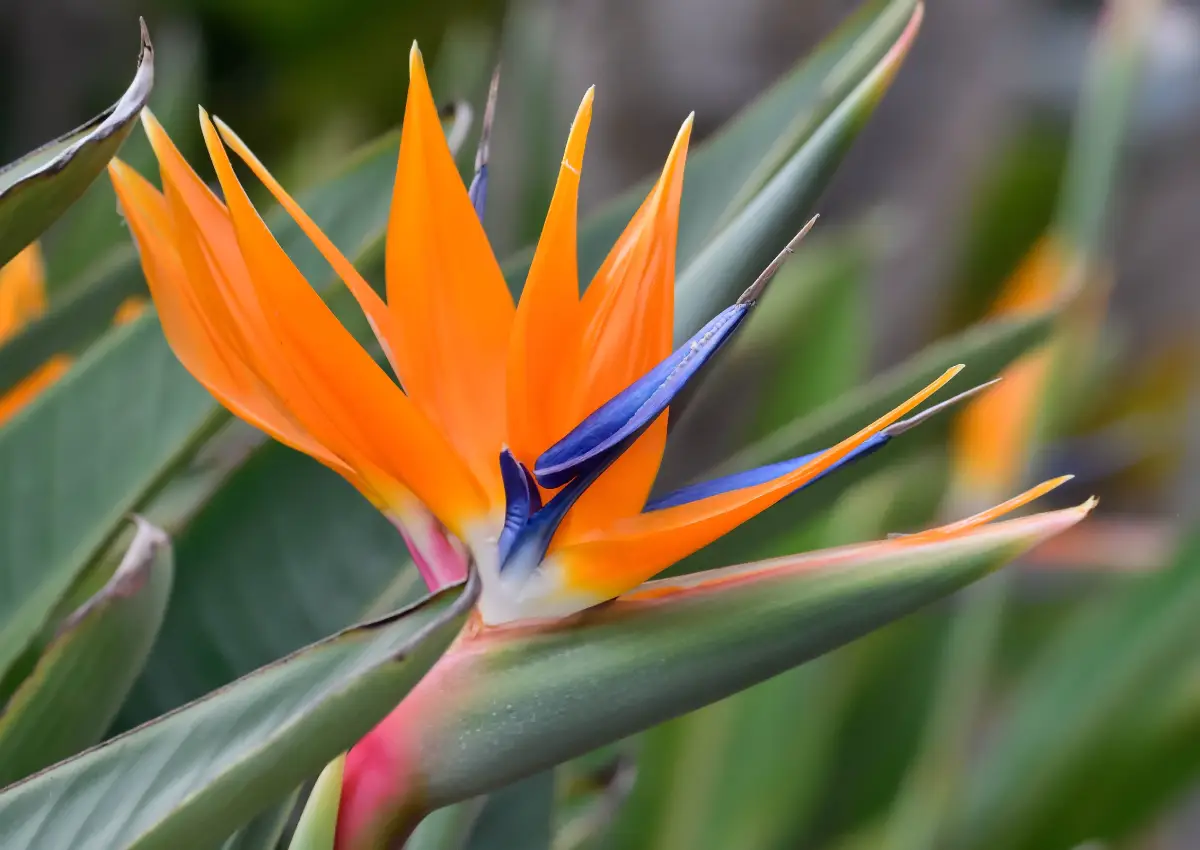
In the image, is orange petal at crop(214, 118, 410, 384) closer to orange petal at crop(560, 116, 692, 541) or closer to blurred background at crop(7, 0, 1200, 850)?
orange petal at crop(560, 116, 692, 541)

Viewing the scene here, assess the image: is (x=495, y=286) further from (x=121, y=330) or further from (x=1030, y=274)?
(x=1030, y=274)

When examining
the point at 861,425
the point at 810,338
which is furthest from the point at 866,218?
the point at 861,425

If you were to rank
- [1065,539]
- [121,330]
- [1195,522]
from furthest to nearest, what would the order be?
[1065,539] < [1195,522] < [121,330]

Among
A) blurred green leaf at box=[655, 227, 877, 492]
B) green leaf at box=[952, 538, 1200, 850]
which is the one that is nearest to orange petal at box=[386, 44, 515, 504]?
blurred green leaf at box=[655, 227, 877, 492]

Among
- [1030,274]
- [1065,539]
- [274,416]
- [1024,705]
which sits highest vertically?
[274,416]

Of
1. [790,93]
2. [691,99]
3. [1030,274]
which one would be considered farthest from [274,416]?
[691,99]

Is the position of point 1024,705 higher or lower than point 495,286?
lower

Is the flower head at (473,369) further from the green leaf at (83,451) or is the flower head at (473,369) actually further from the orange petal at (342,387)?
the green leaf at (83,451)

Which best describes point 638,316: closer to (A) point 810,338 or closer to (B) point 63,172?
(B) point 63,172
